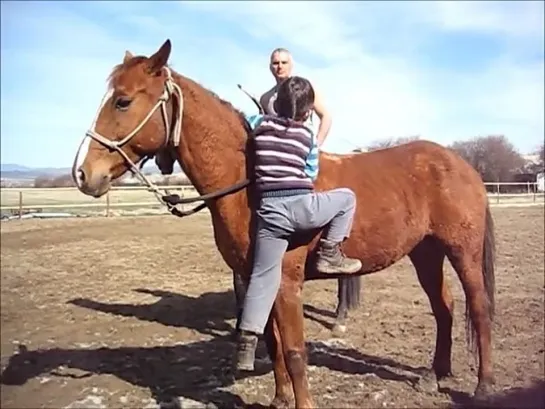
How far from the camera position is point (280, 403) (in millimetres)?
3928

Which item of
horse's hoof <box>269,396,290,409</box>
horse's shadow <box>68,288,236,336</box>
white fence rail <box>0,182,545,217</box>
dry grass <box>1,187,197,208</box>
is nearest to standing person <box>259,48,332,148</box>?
horse's hoof <box>269,396,290,409</box>

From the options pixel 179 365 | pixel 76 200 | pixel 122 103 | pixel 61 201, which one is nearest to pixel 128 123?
pixel 122 103

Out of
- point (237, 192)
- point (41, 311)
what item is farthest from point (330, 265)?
point (41, 311)

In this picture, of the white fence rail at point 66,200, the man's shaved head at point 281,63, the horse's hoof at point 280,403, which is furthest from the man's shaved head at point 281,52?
the white fence rail at point 66,200

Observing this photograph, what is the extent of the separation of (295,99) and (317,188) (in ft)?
1.98

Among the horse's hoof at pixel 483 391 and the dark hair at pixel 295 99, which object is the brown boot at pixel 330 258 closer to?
the dark hair at pixel 295 99

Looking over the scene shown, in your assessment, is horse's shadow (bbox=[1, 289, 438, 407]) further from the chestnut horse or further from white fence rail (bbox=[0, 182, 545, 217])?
white fence rail (bbox=[0, 182, 545, 217])

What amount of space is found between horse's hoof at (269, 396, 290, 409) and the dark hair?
183 cm

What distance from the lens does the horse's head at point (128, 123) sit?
123 inches

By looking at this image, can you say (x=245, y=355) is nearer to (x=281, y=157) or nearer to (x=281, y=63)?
(x=281, y=157)

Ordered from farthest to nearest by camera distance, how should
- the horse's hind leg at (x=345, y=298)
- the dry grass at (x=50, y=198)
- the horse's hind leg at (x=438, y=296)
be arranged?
the dry grass at (x=50, y=198) → the horse's hind leg at (x=345, y=298) → the horse's hind leg at (x=438, y=296)

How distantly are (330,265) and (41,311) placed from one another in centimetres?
443

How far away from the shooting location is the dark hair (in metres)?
3.19

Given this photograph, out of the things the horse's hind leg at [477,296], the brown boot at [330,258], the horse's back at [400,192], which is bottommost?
the horse's hind leg at [477,296]
